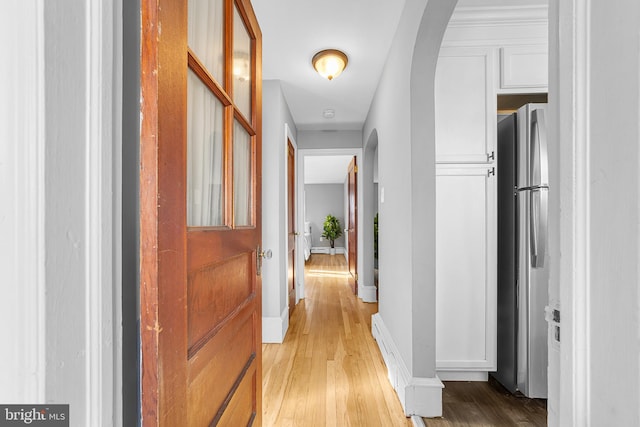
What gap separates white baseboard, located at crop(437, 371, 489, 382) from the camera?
2.05 m

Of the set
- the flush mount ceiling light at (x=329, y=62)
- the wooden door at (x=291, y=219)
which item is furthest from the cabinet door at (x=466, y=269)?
the wooden door at (x=291, y=219)

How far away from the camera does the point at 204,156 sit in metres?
0.84

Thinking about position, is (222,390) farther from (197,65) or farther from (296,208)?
Answer: (296,208)

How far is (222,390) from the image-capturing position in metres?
0.89

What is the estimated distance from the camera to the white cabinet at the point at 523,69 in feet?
6.41

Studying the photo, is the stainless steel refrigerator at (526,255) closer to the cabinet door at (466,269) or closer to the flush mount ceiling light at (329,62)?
the cabinet door at (466,269)

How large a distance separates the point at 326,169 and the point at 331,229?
2.78m

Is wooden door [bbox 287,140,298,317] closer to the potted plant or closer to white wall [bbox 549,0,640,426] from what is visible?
white wall [bbox 549,0,640,426]

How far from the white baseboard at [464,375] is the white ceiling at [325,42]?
2.41m

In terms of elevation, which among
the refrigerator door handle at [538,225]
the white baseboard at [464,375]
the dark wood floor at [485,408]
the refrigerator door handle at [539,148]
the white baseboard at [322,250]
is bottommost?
the white baseboard at [322,250]

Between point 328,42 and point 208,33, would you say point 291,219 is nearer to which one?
point 328,42

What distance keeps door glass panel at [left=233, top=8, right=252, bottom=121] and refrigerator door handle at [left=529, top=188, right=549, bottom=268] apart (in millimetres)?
1671

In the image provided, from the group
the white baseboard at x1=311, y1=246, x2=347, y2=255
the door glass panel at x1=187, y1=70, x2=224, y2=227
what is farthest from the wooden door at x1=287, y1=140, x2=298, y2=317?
the white baseboard at x1=311, y1=246, x2=347, y2=255
